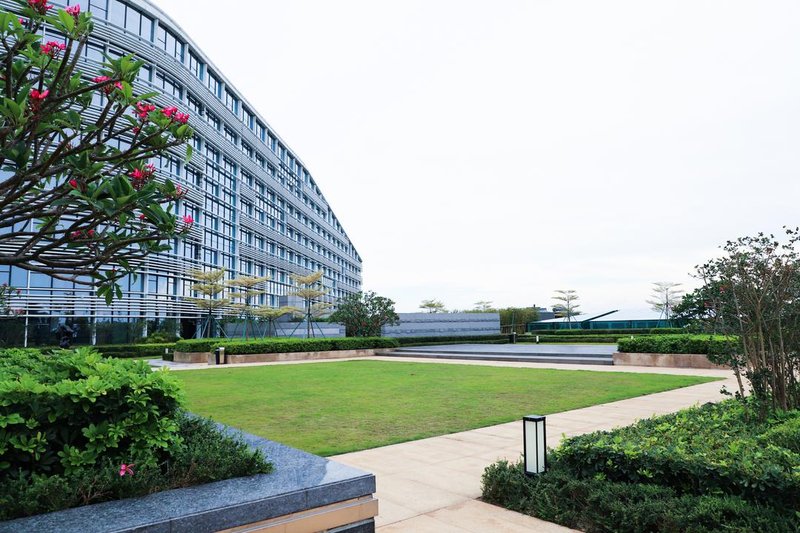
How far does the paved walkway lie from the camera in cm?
468

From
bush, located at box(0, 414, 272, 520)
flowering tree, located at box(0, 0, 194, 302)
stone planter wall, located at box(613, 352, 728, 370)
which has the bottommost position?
stone planter wall, located at box(613, 352, 728, 370)

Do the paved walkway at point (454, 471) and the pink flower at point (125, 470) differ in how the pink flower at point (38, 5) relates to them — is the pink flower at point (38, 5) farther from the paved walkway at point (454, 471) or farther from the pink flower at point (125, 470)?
the paved walkway at point (454, 471)

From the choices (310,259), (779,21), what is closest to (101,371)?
(779,21)

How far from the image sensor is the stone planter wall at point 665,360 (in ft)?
67.7

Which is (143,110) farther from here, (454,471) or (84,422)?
(454,471)

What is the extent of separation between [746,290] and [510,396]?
23.1 feet

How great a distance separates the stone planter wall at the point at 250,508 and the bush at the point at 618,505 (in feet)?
5.66

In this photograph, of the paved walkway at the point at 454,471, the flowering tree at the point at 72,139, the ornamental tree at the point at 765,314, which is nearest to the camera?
the flowering tree at the point at 72,139

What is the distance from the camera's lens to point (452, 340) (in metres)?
44.7

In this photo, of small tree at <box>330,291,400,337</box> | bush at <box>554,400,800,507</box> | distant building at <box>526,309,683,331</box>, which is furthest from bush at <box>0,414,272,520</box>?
distant building at <box>526,309,683,331</box>

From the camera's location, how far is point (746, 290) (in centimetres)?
673

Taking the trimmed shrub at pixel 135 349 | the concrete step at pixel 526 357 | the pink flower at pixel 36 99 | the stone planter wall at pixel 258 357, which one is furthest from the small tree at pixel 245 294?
the pink flower at pixel 36 99

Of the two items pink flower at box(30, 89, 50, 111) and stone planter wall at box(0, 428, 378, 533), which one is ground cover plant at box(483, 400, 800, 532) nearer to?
stone planter wall at box(0, 428, 378, 533)

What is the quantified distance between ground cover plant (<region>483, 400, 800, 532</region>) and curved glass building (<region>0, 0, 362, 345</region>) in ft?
66.6
